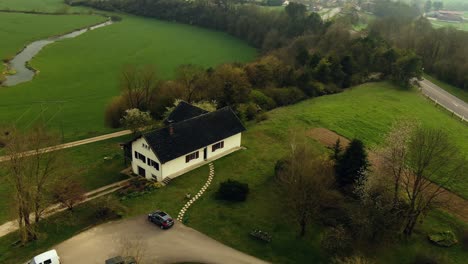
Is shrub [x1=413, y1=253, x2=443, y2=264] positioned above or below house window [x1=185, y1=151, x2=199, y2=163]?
above

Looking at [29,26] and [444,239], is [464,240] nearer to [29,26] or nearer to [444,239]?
[444,239]

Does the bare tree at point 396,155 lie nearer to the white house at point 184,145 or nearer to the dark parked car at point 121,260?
the white house at point 184,145

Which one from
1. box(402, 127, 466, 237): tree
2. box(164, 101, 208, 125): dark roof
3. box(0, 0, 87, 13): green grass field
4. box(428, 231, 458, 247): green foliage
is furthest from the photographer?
box(0, 0, 87, 13): green grass field

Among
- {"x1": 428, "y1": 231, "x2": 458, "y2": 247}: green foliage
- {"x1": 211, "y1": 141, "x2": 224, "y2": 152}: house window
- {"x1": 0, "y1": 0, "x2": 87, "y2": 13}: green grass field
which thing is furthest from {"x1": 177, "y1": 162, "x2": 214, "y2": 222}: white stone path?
{"x1": 0, "y1": 0, "x2": 87, "y2": 13}: green grass field

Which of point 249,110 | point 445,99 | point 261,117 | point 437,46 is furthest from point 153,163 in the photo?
point 437,46

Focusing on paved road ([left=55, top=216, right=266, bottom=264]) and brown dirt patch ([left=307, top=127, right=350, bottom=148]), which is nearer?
paved road ([left=55, top=216, right=266, bottom=264])

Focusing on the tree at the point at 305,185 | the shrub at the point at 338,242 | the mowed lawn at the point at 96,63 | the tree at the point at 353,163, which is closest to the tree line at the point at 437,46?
the mowed lawn at the point at 96,63

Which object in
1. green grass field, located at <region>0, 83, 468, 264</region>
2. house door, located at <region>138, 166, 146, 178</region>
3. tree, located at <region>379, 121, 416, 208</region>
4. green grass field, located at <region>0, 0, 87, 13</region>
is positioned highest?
tree, located at <region>379, 121, 416, 208</region>

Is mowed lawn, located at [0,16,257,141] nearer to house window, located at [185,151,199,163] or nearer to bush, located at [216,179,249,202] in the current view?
house window, located at [185,151,199,163]
